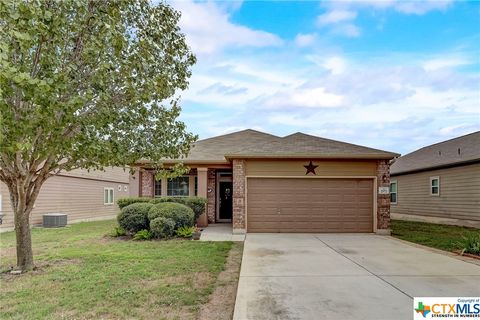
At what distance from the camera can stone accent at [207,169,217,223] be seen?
627 inches

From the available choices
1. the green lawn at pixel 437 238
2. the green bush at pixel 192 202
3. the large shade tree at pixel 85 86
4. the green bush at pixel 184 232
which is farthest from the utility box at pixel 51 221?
the green lawn at pixel 437 238

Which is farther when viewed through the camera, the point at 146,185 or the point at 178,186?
the point at 178,186

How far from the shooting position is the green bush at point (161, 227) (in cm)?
1162

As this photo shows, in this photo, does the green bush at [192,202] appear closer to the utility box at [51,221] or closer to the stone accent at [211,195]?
the stone accent at [211,195]

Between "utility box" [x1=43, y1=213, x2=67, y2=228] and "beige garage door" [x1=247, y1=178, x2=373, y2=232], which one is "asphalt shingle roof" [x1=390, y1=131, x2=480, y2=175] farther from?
"utility box" [x1=43, y1=213, x2=67, y2=228]

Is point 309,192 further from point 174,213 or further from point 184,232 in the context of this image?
point 174,213

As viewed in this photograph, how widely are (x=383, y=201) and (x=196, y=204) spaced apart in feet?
23.1

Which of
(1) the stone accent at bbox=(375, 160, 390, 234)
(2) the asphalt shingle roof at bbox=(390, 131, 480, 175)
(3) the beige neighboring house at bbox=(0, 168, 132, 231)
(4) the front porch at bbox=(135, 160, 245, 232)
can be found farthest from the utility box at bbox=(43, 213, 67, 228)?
(2) the asphalt shingle roof at bbox=(390, 131, 480, 175)

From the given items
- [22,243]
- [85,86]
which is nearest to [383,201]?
[85,86]

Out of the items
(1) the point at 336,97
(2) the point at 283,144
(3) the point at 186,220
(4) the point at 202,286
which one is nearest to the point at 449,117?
(1) the point at 336,97

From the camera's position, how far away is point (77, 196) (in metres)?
20.2

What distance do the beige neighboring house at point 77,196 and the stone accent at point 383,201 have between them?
9.94 m

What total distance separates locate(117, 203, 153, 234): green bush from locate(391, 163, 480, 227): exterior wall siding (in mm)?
13506

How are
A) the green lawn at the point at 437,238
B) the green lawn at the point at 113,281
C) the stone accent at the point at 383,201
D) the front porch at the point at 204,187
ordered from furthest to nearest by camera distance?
the front porch at the point at 204,187
the stone accent at the point at 383,201
the green lawn at the point at 437,238
the green lawn at the point at 113,281
